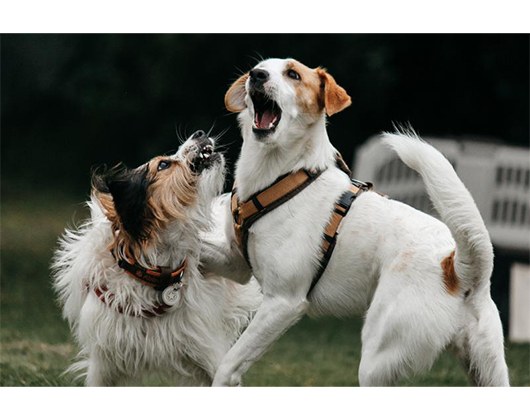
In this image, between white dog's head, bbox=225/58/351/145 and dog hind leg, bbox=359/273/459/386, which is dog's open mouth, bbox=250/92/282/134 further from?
dog hind leg, bbox=359/273/459/386

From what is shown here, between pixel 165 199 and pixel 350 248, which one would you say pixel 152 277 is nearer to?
pixel 165 199

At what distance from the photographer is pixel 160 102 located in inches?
527

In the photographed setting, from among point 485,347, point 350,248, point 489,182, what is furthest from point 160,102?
point 485,347

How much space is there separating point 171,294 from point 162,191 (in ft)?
1.83

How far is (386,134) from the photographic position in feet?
Answer: 15.5

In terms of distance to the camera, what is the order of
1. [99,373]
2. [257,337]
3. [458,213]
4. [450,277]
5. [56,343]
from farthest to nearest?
[56,343]
[99,373]
[257,337]
[450,277]
[458,213]

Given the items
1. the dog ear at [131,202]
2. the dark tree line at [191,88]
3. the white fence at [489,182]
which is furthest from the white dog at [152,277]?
the dark tree line at [191,88]

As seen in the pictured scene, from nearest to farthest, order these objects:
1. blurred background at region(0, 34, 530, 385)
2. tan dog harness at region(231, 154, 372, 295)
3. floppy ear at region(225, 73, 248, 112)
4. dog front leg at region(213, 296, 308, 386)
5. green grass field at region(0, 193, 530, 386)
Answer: dog front leg at region(213, 296, 308, 386) → tan dog harness at region(231, 154, 372, 295) → floppy ear at region(225, 73, 248, 112) → green grass field at region(0, 193, 530, 386) → blurred background at region(0, 34, 530, 385)

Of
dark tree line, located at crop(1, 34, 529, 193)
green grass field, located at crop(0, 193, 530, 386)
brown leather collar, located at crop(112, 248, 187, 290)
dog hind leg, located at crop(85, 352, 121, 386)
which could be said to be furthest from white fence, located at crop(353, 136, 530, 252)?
dog hind leg, located at crop(85, 352, 121, 386)

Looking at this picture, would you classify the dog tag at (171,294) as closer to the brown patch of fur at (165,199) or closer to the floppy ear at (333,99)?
the brown patch of fur at (165,199)

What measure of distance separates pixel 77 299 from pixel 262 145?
1422 mm

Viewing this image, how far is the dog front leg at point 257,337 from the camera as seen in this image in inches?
190

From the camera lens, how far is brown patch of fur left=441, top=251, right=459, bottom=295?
4656 mm

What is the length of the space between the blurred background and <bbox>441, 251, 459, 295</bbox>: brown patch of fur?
13.7ft
